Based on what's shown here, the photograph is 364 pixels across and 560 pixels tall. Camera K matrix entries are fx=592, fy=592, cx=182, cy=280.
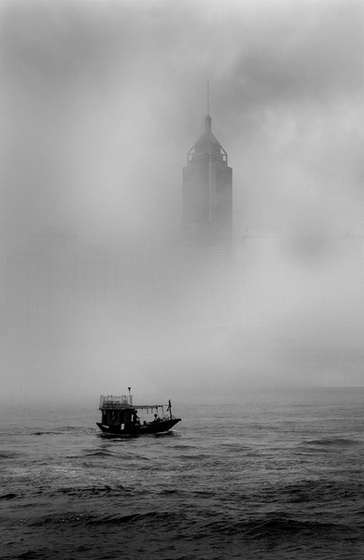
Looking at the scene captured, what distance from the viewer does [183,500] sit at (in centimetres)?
5888

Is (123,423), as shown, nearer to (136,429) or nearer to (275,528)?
(136,429)

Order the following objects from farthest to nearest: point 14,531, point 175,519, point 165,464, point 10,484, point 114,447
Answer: point 114,447 → point 165,464 → point 10,484 → point 175,519 → point 14,531

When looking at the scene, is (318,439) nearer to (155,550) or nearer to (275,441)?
(275,441)

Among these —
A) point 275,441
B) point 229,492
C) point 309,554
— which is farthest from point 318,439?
point 309,554

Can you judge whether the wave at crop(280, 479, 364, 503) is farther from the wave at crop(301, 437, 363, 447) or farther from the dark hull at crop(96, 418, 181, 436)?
the dark hull at crop(96, 418, 181, 436)

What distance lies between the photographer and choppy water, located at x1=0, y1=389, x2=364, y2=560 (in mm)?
45219

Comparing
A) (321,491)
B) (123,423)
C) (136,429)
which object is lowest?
(321,491)

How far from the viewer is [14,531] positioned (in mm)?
49000

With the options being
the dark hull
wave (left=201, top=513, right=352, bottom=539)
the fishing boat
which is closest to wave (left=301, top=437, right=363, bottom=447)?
the dark hull

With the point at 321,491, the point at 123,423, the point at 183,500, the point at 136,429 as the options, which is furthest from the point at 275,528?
the point at 123,423

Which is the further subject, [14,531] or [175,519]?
[175,519]

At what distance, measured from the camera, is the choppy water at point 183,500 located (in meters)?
45.2

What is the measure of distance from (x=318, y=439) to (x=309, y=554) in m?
67.4

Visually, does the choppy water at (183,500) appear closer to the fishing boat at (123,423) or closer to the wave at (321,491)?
the wave at (321,491)
